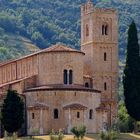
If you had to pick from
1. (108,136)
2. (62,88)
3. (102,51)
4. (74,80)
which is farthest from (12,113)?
(102,51)

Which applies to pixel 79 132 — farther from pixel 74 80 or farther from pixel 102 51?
pixel 102 51

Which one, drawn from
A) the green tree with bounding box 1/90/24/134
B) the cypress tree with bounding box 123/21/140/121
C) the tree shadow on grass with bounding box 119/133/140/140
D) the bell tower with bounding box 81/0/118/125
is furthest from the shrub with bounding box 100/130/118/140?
the bell tower with bounding box 81/0/118/125

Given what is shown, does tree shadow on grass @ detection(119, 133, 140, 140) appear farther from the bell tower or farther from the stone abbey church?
the bell tower

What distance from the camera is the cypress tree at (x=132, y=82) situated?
87006 mm

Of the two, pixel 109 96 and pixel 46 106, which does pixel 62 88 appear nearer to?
pixel 46 106

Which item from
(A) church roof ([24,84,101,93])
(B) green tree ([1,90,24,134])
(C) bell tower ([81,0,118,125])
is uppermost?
(C) bell tower ([81,0,118,125])

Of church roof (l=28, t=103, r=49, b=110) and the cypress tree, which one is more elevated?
the cypress tree

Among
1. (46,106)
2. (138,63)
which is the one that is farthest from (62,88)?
(138,63)

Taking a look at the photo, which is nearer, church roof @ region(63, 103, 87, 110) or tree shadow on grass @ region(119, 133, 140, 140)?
tree shadow on grass @ region(119, 133, 140, 140)

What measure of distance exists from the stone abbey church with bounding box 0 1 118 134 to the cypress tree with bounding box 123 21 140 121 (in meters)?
2.81

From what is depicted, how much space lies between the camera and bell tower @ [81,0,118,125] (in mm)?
92500

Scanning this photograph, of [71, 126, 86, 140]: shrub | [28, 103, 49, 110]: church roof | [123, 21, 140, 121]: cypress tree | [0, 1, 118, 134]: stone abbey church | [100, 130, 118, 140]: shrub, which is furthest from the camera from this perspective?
[123, 21, 140, 121]: cypress tree

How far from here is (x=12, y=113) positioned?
79062 mm

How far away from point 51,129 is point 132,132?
1179 cm
